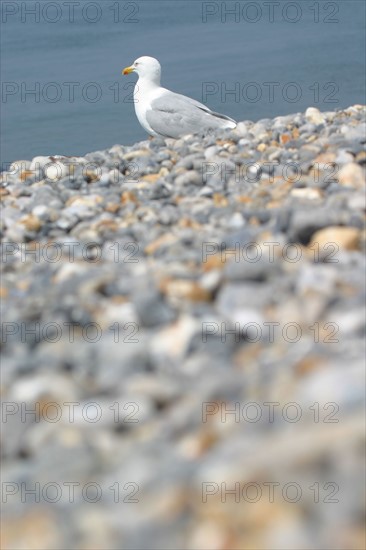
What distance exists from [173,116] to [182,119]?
0.45 feet

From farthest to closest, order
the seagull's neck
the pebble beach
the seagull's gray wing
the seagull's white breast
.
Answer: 1. the seagull's neck
2. the seagull's white breast
3. the seagull's gray wing
4. the pebble beach

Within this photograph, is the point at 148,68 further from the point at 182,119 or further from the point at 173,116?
the point at 182,119

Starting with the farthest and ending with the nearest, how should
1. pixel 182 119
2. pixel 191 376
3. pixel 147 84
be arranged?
pixel 147 84
pixel 182 119
pixel 191 376

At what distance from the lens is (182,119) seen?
26.3ft

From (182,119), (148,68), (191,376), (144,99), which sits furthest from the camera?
(148,68)

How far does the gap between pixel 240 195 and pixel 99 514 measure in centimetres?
264

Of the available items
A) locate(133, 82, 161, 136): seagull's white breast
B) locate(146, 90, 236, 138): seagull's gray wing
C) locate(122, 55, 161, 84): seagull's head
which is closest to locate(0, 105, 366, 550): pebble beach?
locate(146, 90, 236, 138): seagull's gray wing

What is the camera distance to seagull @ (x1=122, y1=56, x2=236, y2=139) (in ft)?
26.0

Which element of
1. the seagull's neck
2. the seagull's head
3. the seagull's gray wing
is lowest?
the seagull's gray wing

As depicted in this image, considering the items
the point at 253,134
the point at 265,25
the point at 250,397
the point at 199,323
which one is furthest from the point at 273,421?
the point at 265,25

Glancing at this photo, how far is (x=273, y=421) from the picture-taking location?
198 cm

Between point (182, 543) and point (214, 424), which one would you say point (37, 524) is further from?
point (214, 424)

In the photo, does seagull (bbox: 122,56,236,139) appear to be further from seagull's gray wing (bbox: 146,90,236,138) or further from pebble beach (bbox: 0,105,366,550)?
pebble beach (bbox: 0,105,366,550)

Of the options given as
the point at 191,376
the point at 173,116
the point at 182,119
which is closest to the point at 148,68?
the point at 173,116
